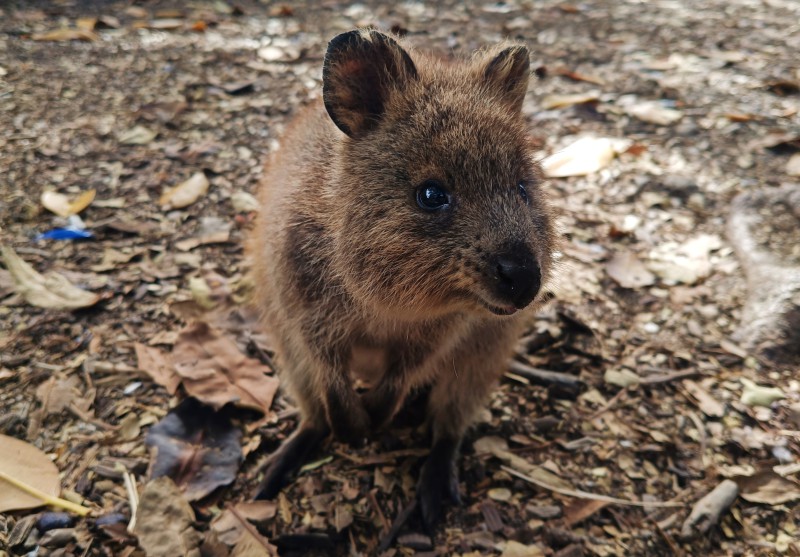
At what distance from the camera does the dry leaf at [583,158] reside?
6461mm

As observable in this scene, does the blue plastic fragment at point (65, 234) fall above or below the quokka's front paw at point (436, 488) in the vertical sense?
above

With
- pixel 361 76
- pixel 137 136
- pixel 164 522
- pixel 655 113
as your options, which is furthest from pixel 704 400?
pixel 137 136

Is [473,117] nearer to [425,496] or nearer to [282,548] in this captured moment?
[425,496]

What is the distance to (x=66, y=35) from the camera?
773 centimetres

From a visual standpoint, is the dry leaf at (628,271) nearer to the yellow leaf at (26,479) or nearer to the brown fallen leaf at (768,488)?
the brown fallen leaf at (768,488)

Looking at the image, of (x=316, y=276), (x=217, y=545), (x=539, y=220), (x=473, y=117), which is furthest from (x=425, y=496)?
(x=473, y=117)

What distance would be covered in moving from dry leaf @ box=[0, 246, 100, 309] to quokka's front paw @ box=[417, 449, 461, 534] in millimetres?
2730

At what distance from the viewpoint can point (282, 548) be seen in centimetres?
363

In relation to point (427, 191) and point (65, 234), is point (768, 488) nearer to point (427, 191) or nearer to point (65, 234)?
point (427, 191)

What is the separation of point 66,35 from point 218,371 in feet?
18.5

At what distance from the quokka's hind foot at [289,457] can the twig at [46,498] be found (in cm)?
98

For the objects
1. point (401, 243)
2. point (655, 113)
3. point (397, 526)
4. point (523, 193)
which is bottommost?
point (397, 526)

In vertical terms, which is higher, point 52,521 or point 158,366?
point 158,366

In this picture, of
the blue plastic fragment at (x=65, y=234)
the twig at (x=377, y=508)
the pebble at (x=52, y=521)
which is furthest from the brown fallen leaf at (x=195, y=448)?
the blue plastic fragment at (x=65, y=234)
